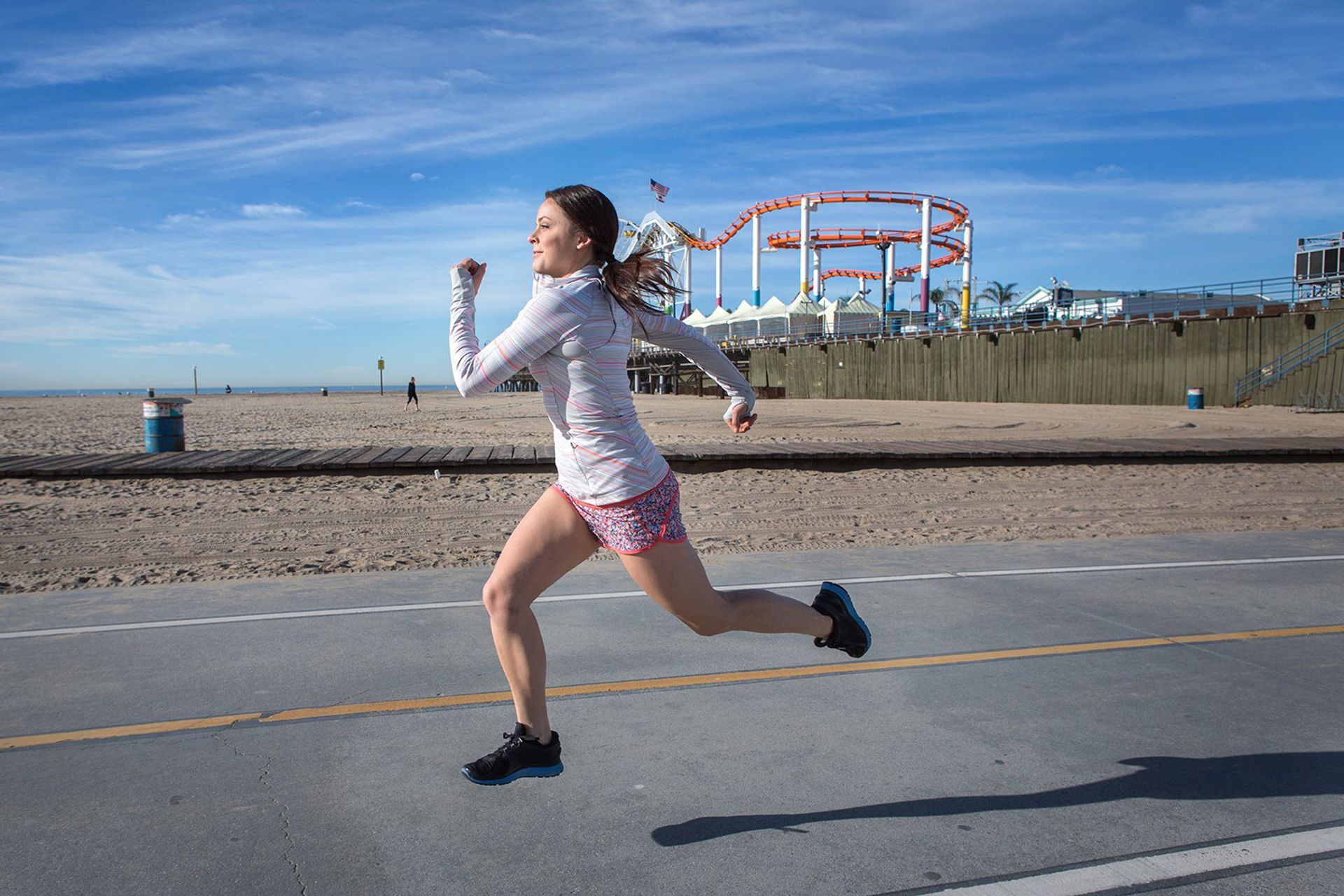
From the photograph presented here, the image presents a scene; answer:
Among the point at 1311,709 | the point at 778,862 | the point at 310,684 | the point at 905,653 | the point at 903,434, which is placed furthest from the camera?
the point at 903,434

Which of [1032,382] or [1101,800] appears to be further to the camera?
[1032,382]

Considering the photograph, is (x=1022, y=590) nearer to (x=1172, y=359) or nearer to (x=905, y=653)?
(x=905, y=653)

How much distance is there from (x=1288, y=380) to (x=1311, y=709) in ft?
97.7

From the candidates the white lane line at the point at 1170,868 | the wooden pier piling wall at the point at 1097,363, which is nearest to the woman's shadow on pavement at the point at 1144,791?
the white lane line at the point at 1170,868

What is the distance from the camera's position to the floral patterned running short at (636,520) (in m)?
2.87

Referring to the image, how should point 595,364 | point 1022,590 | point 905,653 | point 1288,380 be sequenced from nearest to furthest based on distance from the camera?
point 595,364 < point 905,653 < point 1022,590 < point 1288,380

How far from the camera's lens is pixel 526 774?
117 inches

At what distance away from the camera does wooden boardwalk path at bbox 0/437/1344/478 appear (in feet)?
36.0

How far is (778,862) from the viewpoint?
2662mm

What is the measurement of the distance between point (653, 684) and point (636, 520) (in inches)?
61.5

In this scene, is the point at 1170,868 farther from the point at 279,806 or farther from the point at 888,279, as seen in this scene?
the point at 888,279

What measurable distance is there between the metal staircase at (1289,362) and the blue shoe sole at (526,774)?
104 feet

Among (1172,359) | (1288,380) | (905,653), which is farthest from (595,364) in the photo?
(1172,359)

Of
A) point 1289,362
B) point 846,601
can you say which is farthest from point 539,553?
point 1289,362
